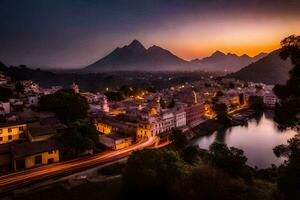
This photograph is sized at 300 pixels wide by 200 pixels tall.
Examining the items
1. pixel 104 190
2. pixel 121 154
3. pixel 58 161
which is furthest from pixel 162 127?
pixel 104 190

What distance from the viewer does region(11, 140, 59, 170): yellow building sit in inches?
419

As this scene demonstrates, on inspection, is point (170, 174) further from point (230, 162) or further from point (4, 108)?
point (4, 108)

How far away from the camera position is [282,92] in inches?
184

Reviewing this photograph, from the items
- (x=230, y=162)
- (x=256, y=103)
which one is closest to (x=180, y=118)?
(x=230, y=162)

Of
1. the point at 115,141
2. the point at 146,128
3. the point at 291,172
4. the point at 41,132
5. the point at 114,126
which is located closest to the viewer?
the point at 291,172

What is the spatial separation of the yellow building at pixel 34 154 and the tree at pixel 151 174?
4.87m

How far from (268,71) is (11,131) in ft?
242

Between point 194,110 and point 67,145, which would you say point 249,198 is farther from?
point 194,110

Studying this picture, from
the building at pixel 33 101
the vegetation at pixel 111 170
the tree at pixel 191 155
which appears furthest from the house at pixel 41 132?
the building at pixel 33 101

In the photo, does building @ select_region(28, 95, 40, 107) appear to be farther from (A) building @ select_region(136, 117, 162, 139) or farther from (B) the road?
(B) the road

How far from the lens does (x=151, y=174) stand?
7.87m

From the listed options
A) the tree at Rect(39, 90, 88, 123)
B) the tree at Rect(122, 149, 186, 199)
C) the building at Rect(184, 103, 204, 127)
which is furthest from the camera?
the building at Rect(184, 103, 204, 127)

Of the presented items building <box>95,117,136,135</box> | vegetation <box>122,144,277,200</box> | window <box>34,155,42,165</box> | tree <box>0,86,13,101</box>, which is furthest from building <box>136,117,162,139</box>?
tree <box>0,86,13,101</box>

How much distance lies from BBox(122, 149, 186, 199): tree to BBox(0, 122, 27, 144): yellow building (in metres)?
8.24
